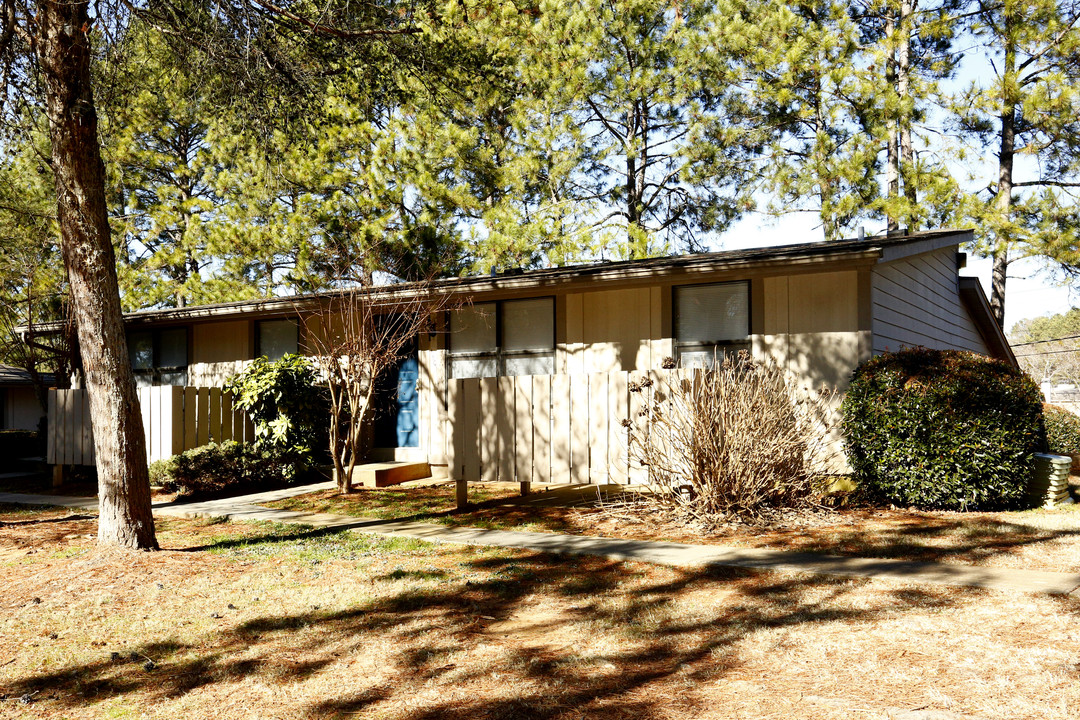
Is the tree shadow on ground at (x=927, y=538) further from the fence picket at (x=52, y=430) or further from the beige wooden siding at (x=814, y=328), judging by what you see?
the fence picket at (x=52, y=430)

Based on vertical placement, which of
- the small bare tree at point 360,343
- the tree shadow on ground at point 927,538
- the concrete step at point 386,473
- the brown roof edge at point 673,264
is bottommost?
the tree shadow on ground at point 927,538

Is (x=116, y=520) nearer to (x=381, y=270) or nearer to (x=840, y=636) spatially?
(x=840, y=636)

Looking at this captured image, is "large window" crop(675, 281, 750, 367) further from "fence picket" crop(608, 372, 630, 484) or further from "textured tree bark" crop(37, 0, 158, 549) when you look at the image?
"textured tree bark" crop(37, 0, 158, 549)

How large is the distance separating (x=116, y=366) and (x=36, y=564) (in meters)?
1.76

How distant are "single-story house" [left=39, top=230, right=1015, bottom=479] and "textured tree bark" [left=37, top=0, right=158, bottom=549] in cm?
320

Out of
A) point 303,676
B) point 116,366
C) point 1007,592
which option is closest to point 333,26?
point 116,366

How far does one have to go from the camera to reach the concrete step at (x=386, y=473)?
426 inches

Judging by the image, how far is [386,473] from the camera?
35.8ft

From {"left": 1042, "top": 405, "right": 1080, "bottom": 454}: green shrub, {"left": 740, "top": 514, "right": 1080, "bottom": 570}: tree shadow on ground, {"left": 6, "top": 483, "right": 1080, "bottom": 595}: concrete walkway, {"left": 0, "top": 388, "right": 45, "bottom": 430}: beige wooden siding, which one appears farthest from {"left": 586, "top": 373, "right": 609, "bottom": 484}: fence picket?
{"left": 0, "top": 388, "right": 45, "bottom": 430}: beige wooden siding

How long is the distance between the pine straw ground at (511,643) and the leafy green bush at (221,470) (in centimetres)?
405

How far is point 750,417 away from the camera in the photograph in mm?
7023

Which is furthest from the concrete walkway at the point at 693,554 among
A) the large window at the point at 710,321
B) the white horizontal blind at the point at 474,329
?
the white horizontal blind at the point at 474,329

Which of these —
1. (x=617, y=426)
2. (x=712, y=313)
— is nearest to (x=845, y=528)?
(x=617, y=426)

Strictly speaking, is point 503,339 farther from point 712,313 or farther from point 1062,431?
point 1062,431
